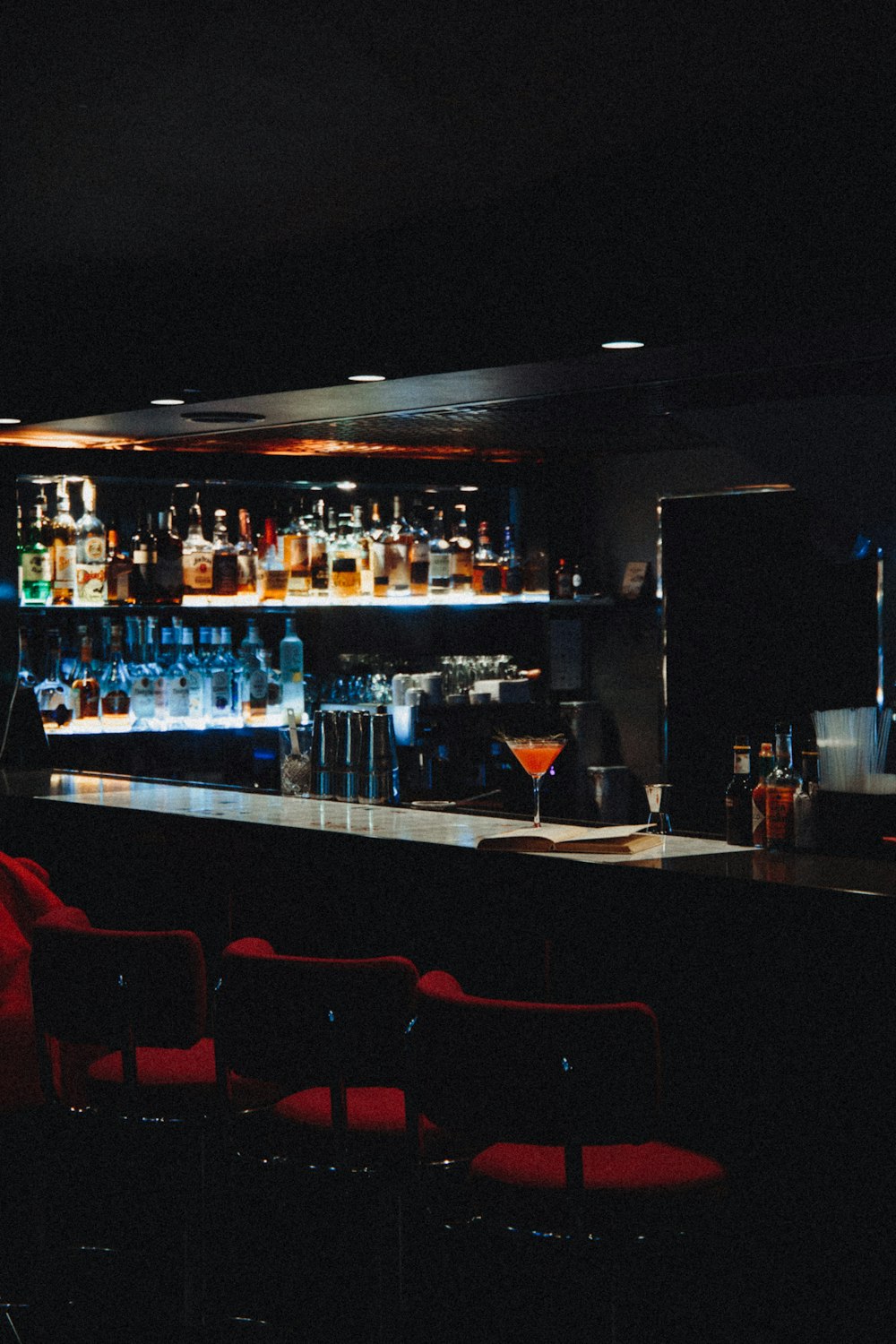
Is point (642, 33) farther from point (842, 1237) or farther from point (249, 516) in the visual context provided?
point (249, 516)

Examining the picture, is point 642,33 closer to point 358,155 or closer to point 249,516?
point 358,155

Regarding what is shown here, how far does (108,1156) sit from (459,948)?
4.00ft

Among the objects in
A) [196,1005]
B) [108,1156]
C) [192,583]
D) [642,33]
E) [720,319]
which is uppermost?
[642,33]

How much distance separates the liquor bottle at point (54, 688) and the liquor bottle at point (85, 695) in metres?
0.03

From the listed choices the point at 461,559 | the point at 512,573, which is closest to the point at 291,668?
the point at 461,559

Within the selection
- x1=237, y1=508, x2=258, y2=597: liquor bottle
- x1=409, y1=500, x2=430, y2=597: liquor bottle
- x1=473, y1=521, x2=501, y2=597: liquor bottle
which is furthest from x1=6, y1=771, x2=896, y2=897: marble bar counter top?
x1=473, y1=521, x2=501, y2=597: liquor bottle

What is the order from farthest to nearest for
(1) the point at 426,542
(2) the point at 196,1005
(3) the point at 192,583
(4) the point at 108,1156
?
(1) the point at 426,542, (3) the point at 192,583, (4) the point at 108,1156, (2) the point at 196,1005

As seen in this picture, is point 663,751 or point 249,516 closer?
point 249,516

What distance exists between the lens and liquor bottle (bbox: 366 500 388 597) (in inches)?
243

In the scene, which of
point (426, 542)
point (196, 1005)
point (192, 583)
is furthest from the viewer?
point (426, 542)

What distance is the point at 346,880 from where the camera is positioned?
11.5 feet

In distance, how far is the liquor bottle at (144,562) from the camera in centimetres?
565

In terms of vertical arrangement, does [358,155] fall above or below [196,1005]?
above

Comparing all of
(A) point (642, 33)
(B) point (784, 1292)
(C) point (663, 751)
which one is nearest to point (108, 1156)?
(B) point (784, 1292)
